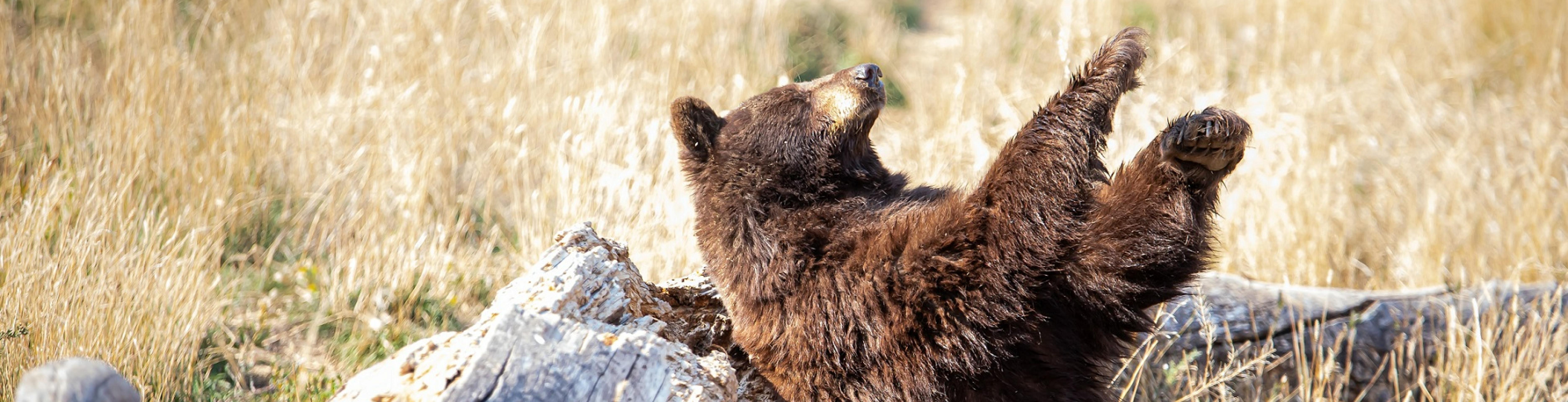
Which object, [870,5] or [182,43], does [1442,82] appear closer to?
[870,5]

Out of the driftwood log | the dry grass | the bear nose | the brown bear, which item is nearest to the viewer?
the driftwood log

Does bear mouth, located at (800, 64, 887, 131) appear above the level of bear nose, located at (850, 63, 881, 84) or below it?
below

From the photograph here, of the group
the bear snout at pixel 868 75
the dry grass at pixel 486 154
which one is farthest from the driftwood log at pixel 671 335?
the bear snout at pixel 868 75

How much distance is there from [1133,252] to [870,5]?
257 inches

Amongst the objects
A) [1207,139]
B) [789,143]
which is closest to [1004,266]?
[1207,139]

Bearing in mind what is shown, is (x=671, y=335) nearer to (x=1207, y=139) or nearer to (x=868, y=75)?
(x=868, y=75)

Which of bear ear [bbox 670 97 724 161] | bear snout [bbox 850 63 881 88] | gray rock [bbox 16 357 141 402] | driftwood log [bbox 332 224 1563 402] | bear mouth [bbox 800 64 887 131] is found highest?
bear snout [bbox 850 63 881 88]

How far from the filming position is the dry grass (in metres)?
3.89

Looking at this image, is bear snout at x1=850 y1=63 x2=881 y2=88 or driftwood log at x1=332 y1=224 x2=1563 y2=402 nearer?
driftwood log at x1=332 y1=224 x2=1563 y2=402

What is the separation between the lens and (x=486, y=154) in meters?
5.73

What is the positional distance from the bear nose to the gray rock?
8.06 ft

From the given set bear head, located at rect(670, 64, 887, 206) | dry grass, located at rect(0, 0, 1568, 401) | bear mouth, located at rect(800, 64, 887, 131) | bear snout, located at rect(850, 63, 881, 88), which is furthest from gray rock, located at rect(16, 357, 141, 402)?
bear snout, located at rect(850, 63, 881, 88)

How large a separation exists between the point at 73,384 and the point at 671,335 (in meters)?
1.60

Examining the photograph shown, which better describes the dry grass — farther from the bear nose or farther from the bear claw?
the bear claw
